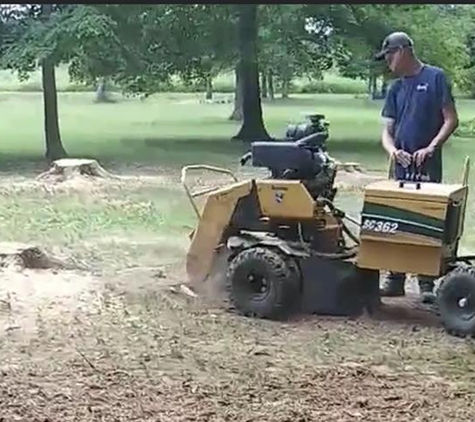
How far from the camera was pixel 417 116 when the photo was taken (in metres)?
2.73

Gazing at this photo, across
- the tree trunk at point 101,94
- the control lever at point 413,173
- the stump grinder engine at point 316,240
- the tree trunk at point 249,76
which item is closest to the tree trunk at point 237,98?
the tree trunk at point 249,76

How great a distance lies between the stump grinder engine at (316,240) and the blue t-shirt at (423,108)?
0.26 feet

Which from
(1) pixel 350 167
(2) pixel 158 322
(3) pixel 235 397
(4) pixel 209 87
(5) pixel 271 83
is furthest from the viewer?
(5) pixel 271 83

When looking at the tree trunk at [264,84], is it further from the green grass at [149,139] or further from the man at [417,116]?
the man at [417,116]

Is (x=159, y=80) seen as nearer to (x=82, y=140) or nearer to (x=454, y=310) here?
(x=82, y=140)

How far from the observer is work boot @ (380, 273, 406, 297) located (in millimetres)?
2730

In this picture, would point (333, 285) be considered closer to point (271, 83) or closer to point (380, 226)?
point (380, 226)

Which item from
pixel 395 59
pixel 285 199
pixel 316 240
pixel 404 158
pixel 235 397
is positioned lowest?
pixel 235 397

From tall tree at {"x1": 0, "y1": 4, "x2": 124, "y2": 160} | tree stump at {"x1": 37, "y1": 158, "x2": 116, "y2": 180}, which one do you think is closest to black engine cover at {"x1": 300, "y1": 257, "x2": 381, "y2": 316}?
tall tree at {"x1": 0, "y1": 4, "x2": 124, "y2": 160}

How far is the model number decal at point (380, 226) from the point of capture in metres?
2.53

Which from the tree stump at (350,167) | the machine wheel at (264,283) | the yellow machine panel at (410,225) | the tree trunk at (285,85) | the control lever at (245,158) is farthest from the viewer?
the tree trunk at (285,85)

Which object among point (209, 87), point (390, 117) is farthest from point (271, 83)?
point (390, 117)

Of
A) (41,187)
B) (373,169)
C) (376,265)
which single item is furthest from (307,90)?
(41,187)

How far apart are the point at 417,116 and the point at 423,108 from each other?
0.03 meters
